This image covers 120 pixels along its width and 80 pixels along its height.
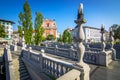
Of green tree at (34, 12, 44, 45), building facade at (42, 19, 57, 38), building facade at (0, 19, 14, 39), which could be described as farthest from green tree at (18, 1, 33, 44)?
building facade at (0, 19, 14, 39)

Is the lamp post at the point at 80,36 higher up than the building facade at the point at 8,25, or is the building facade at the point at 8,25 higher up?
the building facade at the point at 8,25

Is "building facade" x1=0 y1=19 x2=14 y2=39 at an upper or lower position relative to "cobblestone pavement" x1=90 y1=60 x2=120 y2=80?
upper

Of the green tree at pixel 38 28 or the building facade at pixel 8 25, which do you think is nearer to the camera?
the green tree at pixel 38 28

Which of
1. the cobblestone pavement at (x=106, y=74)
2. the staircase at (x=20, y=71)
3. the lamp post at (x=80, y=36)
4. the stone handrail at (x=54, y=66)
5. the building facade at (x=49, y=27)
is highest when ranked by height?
the building facade at (x=49, y=27)

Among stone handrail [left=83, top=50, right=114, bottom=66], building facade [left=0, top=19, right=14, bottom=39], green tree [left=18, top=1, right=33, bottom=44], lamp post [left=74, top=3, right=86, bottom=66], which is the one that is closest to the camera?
lamp post [left=74, top=3, right=86, bottom=66]

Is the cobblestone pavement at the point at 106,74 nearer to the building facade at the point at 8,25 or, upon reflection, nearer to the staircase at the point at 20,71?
the staircase at the point at 20,71

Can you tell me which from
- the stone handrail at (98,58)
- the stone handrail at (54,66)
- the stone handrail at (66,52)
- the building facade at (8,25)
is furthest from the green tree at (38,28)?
the building facade at (8,25)

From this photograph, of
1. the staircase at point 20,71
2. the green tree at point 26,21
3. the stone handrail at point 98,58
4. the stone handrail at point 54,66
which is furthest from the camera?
the green tree at point 26,21

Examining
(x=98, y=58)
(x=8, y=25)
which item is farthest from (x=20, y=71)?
(x=8, y=25)

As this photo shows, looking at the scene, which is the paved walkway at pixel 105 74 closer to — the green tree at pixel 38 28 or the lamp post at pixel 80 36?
the lamp post at pixel 80 36

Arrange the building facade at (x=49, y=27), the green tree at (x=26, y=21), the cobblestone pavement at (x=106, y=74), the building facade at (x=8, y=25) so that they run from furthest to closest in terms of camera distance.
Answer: the building facade at (x=8, y=25) < the building facade at (x=49, y=27) < the green tree at (x=26, y=21) < the cobblestone pavement at (x=106, y=74)

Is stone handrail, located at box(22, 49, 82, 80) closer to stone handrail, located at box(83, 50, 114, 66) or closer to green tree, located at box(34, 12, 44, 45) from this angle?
stone handrail, located at box(83, 50, 114, 66)

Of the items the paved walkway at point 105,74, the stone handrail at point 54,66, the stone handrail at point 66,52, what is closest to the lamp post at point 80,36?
the stone handrail at point 54,66

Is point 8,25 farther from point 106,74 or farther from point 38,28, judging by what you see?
point 106,74
